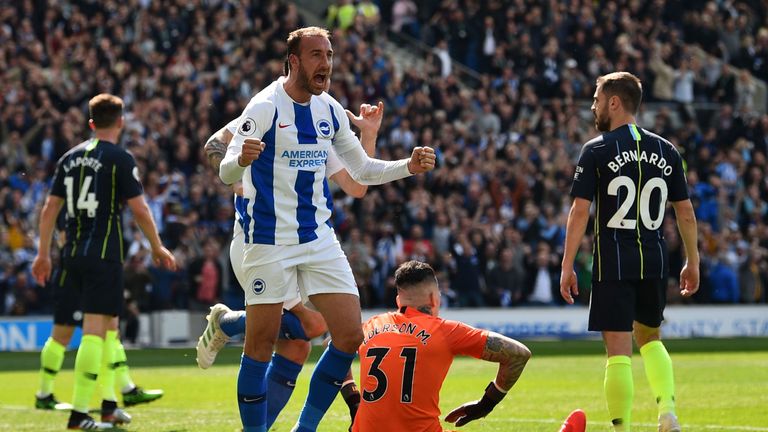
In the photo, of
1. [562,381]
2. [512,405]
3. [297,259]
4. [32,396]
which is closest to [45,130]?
[32,396]

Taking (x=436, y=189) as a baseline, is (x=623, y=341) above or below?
below

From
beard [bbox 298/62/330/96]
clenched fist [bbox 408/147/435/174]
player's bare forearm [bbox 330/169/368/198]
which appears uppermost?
beard [bbox 298/62/330/96]

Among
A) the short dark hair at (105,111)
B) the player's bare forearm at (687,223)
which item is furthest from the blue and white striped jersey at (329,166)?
the short dark hair at (105,111)

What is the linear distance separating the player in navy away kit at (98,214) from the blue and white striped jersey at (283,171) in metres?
2.87

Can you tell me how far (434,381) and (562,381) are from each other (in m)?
7.50

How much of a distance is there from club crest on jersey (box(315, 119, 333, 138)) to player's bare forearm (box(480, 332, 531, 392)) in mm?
1606

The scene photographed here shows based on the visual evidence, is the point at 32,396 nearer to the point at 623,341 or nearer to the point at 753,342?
the point at 623,341

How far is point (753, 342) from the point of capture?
896 inches

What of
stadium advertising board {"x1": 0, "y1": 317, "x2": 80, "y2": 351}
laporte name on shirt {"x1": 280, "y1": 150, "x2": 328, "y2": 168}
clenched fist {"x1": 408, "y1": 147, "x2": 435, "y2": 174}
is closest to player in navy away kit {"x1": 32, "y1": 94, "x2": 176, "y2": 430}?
laporte name on shirt {"x1": 280, "y1": 150, "x2": 328, "y2": 168}

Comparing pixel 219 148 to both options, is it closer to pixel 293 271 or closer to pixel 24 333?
pixel 293 271

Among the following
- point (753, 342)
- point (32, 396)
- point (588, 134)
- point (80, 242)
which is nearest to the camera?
point (80, 242)

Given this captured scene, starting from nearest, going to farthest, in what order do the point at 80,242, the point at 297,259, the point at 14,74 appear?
the point at 297,259 → the point at 80,242 → the point at 14,74

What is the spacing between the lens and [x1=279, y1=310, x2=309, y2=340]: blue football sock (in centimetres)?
860

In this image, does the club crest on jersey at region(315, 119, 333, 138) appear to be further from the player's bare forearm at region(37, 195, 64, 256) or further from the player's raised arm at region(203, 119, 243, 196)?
the player's bare forearm at region(37, 195, 64, 256)
